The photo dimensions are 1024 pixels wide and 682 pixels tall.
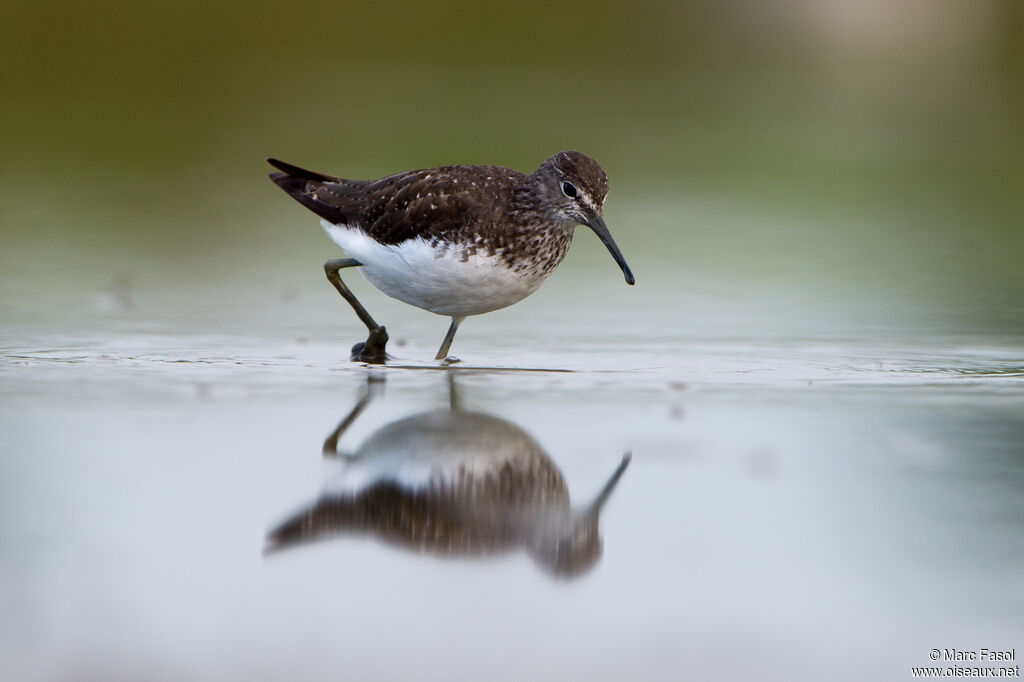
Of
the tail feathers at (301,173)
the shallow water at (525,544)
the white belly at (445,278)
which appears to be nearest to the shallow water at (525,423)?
the shallow water at (525,544)

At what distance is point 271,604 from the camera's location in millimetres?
3678

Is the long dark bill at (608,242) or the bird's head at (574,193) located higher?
the bird's head at (574,193)

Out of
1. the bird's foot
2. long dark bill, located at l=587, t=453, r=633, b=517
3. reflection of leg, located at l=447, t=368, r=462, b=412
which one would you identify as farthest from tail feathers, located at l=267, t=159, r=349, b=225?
long dark bill, located at l=587, t=453, r=633, b=517

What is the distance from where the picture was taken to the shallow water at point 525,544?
11.3 ft

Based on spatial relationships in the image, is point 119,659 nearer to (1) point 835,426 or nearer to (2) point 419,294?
(1) point 835,426

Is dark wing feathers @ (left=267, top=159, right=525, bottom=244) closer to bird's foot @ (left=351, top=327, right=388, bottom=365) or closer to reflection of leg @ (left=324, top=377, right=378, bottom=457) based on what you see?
bird's foot @ (left=351, top=327, right=388, bottom=365)

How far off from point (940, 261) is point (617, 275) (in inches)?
103

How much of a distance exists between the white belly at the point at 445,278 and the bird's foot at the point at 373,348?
0.91 ft

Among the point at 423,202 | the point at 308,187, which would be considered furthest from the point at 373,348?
the point at 308,187

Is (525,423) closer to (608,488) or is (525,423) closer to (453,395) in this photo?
(453,395)

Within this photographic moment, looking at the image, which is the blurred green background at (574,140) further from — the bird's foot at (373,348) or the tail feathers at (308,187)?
the bird's foot at (373,348)

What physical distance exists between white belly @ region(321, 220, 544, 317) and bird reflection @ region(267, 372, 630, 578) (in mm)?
1670

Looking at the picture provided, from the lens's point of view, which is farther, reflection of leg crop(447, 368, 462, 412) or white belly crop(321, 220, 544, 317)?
white belly crop(321, 220, 544, 317)

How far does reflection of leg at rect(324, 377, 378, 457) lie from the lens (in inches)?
204
